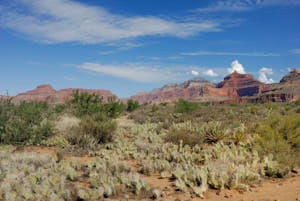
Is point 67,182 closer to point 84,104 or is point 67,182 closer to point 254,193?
point 254,193

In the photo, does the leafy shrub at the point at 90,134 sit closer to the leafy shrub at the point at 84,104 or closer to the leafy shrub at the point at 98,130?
the leafy shrub at the point at 98,130

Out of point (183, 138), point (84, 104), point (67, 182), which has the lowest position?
point (67, 182)

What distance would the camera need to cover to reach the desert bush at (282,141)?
5848 mm

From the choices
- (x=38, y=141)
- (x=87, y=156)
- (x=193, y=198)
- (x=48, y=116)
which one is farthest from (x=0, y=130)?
(x=193, y=198)

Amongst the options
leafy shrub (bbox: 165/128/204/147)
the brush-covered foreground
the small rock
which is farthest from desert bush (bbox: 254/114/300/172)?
the small rock

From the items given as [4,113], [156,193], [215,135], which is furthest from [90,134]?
[156,193]

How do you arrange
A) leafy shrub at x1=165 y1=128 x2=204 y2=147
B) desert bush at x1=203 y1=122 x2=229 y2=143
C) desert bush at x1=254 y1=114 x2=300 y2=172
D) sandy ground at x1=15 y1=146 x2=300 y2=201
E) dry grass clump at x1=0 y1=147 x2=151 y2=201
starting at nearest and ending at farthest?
sandy ground at x1=15 y1=146 x2=300 y2=201 < dry grass clump at x1=0 y1=147 x2=151 y2=201 < desert bush at x1=254 y1=114 x2=300 y2=172 < leafy shrub at x1=165 y1=128 x2=204 y2=147 < desert bush at x1=203 y1=122 x2=229 y2=143

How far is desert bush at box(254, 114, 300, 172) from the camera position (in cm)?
585

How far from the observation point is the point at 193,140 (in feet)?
26.6

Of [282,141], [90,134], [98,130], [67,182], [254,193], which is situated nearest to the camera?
[254,193]

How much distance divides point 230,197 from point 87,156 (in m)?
4.90

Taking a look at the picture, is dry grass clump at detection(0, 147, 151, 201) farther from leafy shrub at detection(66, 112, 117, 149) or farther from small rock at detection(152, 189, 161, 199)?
leafy shrub at detection(66, 112, 117, 149)

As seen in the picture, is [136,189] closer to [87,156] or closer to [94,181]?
[94,181]

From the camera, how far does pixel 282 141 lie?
262 inches
